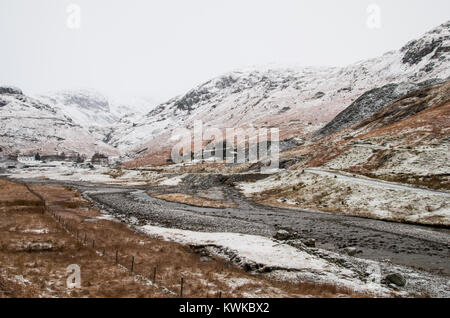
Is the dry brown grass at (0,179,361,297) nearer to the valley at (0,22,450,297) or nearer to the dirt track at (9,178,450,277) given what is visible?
the valley at (0,22,450,297)

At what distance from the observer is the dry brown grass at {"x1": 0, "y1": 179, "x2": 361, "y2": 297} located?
17.2 meters

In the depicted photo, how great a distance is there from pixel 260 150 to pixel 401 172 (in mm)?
94204

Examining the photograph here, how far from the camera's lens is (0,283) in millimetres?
15781

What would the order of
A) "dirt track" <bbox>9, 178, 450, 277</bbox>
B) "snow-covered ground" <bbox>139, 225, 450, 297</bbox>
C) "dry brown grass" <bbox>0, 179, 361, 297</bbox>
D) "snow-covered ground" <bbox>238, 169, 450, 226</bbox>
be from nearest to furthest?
"dry brown grass" <bbox>0, 179, 361, 297</bbox>, "snow-covered ground" <bbox>139, 225, 450, 297</bbox>, "dirt track" <bbox>9, 178, 450, 277</bbox>, "snow-covered ground" <bbox>238, 169, 450, 226</bbox>

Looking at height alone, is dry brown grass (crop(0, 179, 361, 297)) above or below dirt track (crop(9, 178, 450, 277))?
above

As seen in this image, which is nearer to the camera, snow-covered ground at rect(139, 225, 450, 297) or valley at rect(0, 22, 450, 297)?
valley at rect(0, 22, 450, 297)

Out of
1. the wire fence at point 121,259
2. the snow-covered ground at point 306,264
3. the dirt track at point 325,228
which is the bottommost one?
the dirt track at point 325,228

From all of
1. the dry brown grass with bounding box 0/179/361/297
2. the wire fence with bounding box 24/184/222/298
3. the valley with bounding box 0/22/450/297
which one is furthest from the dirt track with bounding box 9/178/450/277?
the wire fence with bounding box 24/184/222/298

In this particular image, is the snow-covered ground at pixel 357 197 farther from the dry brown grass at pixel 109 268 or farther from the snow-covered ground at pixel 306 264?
the dry brown grass at pixel 109 268

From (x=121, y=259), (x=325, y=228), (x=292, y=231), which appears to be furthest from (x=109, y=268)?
(x=325, y=228)

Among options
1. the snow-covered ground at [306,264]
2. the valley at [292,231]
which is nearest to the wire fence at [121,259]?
the valley at [292,231]

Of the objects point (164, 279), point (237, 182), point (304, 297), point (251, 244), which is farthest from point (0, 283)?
point (237, 182)

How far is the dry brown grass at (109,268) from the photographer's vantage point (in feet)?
56.4

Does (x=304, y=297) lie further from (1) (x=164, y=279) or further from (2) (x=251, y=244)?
(2) (x=251, y=244)
